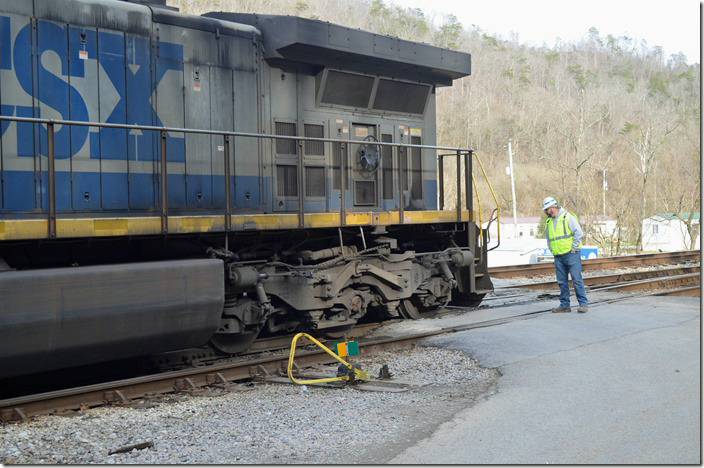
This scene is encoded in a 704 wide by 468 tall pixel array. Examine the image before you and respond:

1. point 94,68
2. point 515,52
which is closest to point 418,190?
point 94,68

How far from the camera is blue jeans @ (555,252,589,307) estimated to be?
9730 millimetres

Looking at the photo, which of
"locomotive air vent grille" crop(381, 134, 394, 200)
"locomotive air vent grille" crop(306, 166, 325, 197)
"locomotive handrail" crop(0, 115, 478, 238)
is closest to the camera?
"locomotive handrail" crop(0, 115, 478, 238)

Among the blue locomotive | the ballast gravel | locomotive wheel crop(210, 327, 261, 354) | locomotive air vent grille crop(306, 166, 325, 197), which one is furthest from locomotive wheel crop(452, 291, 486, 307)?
the ballast gravel

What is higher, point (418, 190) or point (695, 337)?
point (418, 190)

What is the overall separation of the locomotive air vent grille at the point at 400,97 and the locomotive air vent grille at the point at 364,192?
1086mm

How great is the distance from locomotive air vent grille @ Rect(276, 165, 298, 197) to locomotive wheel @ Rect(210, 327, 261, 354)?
1.74 metres

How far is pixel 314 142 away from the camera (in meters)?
8.70

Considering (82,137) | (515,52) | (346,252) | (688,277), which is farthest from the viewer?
(515,52)

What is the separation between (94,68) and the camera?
686cm

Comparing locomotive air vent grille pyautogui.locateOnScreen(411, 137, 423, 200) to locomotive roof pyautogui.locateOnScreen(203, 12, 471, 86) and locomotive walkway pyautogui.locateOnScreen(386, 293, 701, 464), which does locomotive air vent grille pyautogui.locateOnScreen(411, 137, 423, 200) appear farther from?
locomotive walkway pyautogui.locateOnScreen(386, 293, 701, 464)

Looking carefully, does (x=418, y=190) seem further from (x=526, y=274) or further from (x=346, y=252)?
(x=526, y=274)

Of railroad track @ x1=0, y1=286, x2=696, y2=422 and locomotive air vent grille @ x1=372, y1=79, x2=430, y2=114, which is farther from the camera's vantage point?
locomotive air vent grille @ x1=372, y1=79, x2=430, y2=114

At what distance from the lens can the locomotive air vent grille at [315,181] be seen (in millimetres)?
8609

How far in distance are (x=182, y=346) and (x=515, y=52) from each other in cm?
11176
